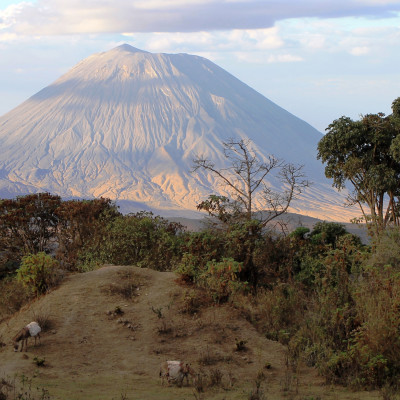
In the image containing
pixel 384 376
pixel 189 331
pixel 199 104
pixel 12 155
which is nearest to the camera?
pixel 384 376

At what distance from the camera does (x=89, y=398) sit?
6945 mm

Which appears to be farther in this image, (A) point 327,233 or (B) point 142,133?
(B) point 142,133

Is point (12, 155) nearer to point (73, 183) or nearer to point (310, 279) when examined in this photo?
point (73, 183)

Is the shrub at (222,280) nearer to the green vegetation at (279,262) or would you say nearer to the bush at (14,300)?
the green vegetation at (279,262)

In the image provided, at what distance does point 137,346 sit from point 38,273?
2.70 m

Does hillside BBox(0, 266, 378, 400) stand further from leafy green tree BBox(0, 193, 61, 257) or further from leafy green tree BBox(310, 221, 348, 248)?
leafy green tree BBox(0, 193, 61, 257)

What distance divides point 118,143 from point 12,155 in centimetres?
2161

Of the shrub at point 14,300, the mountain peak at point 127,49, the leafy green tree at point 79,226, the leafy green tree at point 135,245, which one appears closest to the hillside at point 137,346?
the shrub at point 14,300

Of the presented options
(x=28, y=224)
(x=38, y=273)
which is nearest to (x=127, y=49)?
(x=28, y=224)

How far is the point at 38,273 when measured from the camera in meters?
10.8

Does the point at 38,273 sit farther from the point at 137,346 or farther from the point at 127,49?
the point at 127,49

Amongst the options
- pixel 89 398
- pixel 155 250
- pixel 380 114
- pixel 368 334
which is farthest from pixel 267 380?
pixel 380 114

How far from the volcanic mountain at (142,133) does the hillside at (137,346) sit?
87.2 m

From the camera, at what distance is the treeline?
7.86 meters
